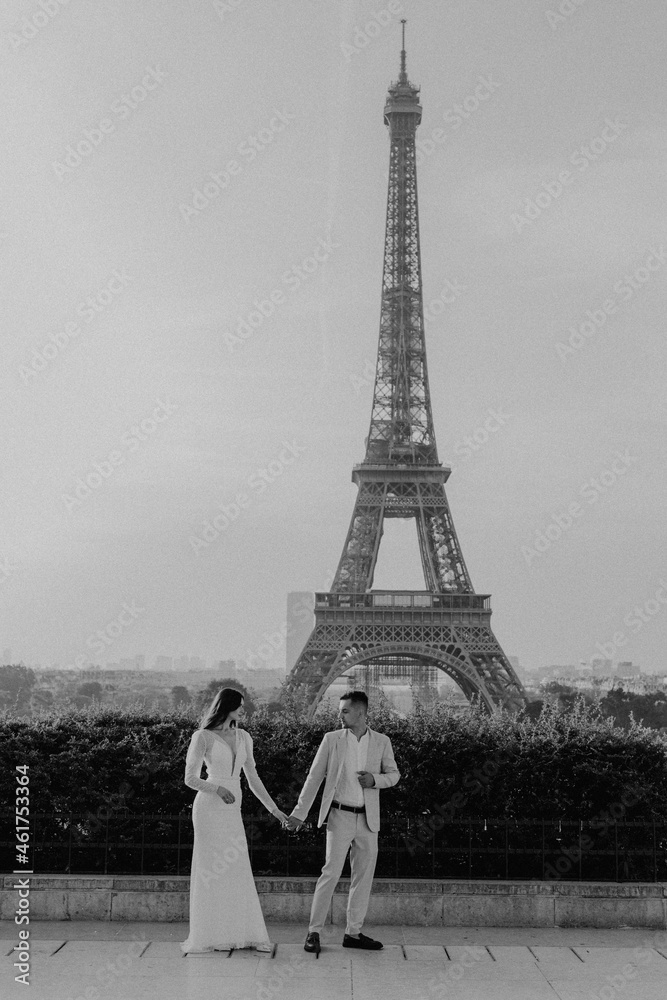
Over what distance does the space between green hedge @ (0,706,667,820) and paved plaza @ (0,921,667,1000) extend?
125 centimetres

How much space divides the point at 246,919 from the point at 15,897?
2.67m

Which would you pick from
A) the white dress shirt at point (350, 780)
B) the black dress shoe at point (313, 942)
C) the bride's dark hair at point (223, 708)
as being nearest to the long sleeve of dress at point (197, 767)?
the bride's dark hair at point (223, 708)

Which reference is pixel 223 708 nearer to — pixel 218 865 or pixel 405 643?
pixel 218 865

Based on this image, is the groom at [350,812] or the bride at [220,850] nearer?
the bride at [220,850]

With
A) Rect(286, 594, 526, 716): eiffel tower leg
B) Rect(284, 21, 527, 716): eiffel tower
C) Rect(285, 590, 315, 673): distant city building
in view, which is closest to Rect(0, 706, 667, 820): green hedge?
Rect(284, 21, 527, 716): eiffel tower

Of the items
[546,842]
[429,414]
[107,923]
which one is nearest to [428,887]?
[546,842]

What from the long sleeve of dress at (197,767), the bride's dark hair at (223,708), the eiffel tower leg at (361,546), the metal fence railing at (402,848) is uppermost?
the eiffel tower leg at (361,546)

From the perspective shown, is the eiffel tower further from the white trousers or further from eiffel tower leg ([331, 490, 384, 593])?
the white trousers

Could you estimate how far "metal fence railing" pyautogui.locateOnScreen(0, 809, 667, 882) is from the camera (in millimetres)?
10250

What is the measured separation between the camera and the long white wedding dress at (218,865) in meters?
8.07

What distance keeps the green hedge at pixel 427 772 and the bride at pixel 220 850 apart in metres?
2.26

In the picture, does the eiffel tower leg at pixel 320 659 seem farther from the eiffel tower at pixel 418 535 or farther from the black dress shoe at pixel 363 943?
the black dress shoe at pixel 363 943

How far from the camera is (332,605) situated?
171ft

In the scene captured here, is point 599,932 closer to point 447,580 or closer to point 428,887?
point 428,887
